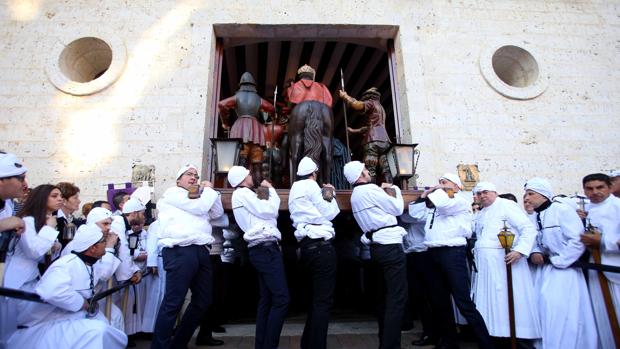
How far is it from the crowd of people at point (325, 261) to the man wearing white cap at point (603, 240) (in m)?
0.01

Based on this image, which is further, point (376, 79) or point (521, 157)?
point (376, 79)

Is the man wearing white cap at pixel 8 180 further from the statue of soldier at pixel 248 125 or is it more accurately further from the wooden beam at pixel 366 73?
the wooden beam at pixel 366 73

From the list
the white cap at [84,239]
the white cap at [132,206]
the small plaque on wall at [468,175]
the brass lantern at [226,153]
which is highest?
the brass lantern at [226,153]

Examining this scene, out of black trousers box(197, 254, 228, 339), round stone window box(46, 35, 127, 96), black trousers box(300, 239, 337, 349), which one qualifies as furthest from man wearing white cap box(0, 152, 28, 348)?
round stone window box(46, 35, 127, 96)

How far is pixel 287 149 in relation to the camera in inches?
245

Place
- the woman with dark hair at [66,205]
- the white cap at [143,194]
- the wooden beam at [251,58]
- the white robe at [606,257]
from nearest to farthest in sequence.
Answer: the white robe at [606,257]
the woman with dark hair at [66,205]
the white cap at [143,194]
the wooden beam at [251,58]

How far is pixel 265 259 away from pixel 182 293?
88cm

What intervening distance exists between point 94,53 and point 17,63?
123 centimetres

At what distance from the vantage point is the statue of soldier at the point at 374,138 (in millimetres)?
6136

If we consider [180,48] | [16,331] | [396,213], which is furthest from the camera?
[180,48]

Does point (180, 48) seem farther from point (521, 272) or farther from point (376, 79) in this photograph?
point (521, 272)


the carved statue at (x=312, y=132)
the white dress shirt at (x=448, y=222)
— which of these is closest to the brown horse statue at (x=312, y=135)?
the carved statue at (x=312, y=132)

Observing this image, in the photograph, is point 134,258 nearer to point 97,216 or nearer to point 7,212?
point 97,216

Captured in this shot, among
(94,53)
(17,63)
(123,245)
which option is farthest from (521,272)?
(17,63)
